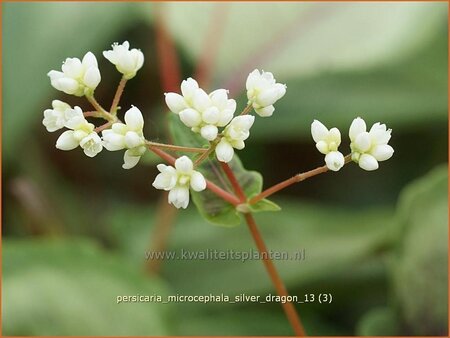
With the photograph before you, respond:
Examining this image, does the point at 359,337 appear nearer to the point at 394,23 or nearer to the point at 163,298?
the point at 163,298

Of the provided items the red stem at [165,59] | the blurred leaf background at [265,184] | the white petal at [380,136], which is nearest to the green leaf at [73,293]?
the blurred leaf background at [265,184]

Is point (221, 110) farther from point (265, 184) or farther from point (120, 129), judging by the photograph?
point (265, 184)

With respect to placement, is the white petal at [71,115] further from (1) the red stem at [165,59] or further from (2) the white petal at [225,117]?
(1) the red stem at [165,59]

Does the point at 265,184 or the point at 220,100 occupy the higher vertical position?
the point at 265,184

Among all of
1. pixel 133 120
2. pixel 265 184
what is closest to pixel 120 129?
pixel 133 120

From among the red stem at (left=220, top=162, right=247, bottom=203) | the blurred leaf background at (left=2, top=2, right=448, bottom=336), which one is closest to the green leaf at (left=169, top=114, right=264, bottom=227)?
the red stem at (left=220, top=162, right=247, bottom=203)

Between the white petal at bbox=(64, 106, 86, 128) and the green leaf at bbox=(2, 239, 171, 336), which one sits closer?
the white petal at bbox=(64, 106, 86, 128)

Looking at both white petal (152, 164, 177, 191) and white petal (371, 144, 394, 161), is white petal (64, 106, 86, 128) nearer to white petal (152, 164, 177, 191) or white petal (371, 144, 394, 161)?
white petal (152, 164, 177, 191)

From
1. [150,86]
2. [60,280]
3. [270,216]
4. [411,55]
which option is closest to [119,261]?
[60,280]
